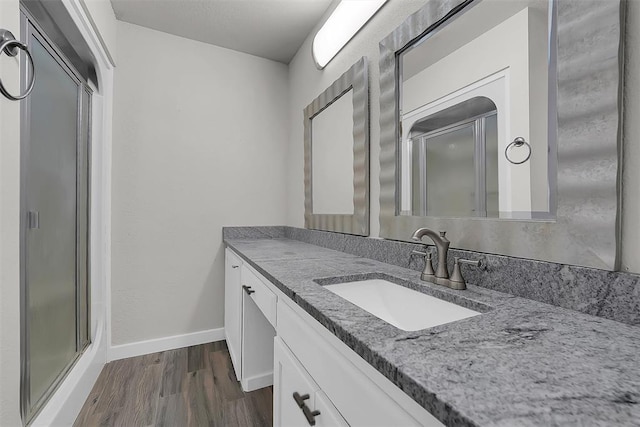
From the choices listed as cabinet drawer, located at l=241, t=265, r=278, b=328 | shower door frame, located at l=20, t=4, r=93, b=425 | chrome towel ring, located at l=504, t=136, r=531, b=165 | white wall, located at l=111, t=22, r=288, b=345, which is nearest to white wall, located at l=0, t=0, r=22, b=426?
shower door frame, located at l=20, t=4, r=93, b=425

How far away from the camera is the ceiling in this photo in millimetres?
1858

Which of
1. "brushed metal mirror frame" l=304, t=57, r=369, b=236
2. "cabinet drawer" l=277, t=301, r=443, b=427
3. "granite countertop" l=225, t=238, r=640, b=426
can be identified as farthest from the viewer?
"brushed metal mirror frame" l=304, t=57, r=369, b=236

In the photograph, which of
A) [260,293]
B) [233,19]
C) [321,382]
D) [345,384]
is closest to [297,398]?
[321,382]

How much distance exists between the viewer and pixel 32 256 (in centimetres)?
122

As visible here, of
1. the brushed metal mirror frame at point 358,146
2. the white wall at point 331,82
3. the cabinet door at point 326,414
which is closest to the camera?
the cabinet door at point 326,414

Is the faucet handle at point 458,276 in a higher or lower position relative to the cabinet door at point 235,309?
higher

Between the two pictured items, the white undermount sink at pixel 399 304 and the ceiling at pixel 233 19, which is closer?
the white undermount sink at pixel 399 304

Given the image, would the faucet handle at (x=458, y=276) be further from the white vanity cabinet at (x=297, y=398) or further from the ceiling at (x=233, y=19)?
the ceiling at (x=233, y=19)

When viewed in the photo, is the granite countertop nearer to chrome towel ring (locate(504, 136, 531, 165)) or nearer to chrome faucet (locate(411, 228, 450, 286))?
chrome faucet (locate(411, 228, 450, 286))

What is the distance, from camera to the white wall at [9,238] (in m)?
0.86

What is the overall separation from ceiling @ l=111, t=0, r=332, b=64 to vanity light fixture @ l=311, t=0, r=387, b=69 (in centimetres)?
27

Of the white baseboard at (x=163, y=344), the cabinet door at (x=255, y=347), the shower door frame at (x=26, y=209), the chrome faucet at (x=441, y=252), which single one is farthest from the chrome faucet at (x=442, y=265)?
the white baseboard at (x=163, y=344)

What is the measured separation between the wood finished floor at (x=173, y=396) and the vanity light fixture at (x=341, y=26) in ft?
6.61

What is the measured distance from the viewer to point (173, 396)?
5.32 ft
